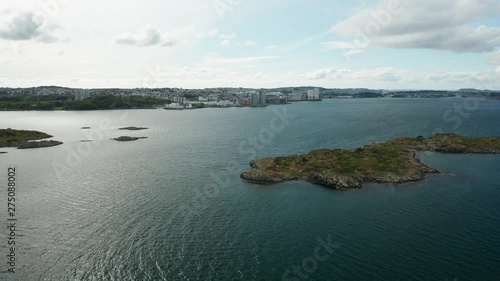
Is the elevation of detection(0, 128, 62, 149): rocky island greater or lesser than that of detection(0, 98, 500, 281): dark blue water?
greater

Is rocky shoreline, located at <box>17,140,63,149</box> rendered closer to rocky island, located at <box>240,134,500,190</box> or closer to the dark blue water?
the dark blue water

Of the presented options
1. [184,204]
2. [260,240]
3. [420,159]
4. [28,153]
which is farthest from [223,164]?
[28,153]

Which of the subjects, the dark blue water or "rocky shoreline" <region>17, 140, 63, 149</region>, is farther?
"rocky shoreline" <region>17, 140, 63, 149</region>

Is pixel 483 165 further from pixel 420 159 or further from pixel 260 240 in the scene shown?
pixel 260 240

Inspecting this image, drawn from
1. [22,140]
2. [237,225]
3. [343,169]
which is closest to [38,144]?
[22,140]

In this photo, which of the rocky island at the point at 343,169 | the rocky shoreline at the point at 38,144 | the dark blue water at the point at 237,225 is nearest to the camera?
the dark blue water at the point at 237,225

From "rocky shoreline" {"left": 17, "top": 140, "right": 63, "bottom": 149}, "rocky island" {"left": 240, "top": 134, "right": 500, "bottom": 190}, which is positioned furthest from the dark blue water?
"rocky shoreline" {"left": 17, "top": 140, "right": 63, "bottom": 149}

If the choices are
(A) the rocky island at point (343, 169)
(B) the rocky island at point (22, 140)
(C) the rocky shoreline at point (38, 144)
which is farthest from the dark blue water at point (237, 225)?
(B) the rocky island at point (22, 140)

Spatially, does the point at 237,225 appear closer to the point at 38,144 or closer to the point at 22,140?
the point at 38,144

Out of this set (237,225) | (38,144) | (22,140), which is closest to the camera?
(237,225)

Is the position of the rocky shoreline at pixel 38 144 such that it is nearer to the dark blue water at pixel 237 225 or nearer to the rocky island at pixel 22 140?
the rocky island at pixel 22 140
